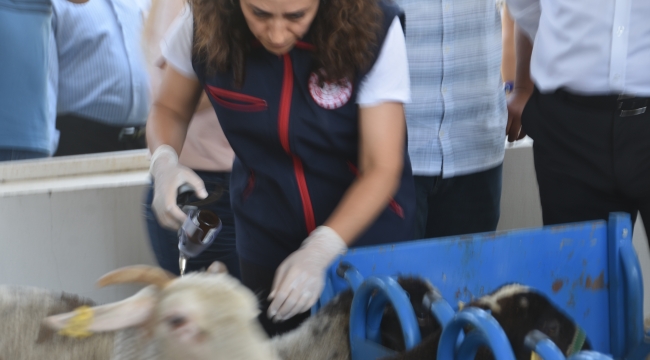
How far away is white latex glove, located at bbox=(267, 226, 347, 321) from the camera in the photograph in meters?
1.06

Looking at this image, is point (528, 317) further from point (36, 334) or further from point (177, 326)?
point (36, 334)

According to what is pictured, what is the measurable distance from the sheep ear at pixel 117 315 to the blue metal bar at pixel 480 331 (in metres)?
0.35

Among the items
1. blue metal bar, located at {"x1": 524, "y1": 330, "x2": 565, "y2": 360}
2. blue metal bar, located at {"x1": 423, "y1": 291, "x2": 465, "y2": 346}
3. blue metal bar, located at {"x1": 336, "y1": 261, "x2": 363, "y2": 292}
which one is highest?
blue metal bar, located at {"x1": 524, "y1": 330, "x2": 565, "y2": 360}

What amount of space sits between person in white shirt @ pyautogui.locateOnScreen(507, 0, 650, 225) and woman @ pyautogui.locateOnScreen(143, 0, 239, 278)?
72 cm

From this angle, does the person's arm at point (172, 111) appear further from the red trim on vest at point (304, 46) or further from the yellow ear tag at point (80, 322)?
the yellow ear tag at point (80, 322)

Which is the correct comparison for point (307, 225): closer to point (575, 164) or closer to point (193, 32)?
point (193, 32)

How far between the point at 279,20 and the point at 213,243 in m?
0.68

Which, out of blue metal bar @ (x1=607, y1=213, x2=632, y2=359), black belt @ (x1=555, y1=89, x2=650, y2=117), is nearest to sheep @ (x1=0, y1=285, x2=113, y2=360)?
blue metal bar @ (x1=607, y1=213, x2=632, y2=359)

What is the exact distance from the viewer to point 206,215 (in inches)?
43.6

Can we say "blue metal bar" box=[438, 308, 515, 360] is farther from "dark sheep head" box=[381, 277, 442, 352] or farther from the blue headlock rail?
the blue headlock rail

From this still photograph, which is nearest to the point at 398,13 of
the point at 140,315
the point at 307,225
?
the point at 307,225

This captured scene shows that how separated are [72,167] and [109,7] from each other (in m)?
0.54

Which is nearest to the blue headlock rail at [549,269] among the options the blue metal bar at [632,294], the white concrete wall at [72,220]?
the blue metal bar at [632,294]

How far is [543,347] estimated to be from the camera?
789 millimetres
